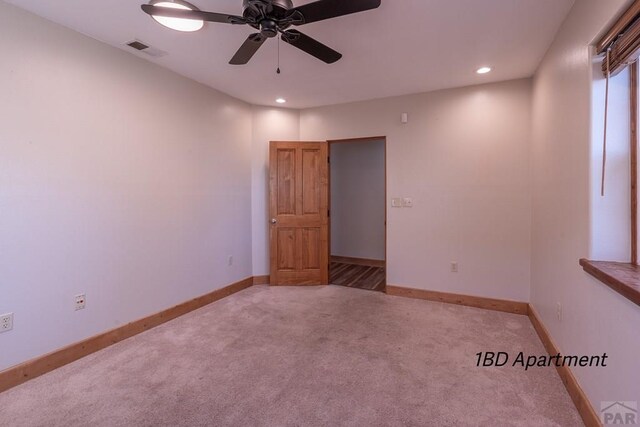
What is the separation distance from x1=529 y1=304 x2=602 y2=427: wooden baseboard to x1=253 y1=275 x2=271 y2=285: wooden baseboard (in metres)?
3.14

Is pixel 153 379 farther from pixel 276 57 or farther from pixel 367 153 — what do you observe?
pixel 367 153

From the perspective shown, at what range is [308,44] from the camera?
1.90 metres

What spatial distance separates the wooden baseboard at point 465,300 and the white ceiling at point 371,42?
7.81 feet

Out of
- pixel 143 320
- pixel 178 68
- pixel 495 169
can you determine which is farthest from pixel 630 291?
pixel 178 68

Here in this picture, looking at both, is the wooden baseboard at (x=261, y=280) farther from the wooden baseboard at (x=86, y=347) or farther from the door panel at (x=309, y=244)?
the wooden baseboard at (x=86, y=347)

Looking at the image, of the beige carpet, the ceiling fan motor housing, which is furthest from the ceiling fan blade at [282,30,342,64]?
the beige carpet

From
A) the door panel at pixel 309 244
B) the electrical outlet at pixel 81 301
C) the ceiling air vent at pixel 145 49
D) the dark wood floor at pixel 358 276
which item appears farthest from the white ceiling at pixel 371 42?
the dark wood floor at pixel 358 276

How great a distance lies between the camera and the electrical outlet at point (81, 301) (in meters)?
2.38

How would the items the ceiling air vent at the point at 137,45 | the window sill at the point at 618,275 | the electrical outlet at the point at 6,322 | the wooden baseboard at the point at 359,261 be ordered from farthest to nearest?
1. the wooden baseboard at the point at 359,261
2. the ceiling air vent at the point at 137,45
3. the electrical outlet at the point at 6,322
4. the window sill at the point at 618,275

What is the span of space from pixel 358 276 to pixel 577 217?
324 centimetres

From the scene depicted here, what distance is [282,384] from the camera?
2.02 meters

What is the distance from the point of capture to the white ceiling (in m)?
2.04

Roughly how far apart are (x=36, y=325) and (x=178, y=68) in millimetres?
2435

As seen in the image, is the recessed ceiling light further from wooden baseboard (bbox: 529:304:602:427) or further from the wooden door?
wooden baseboard (bbox: 529:304:602:427)
